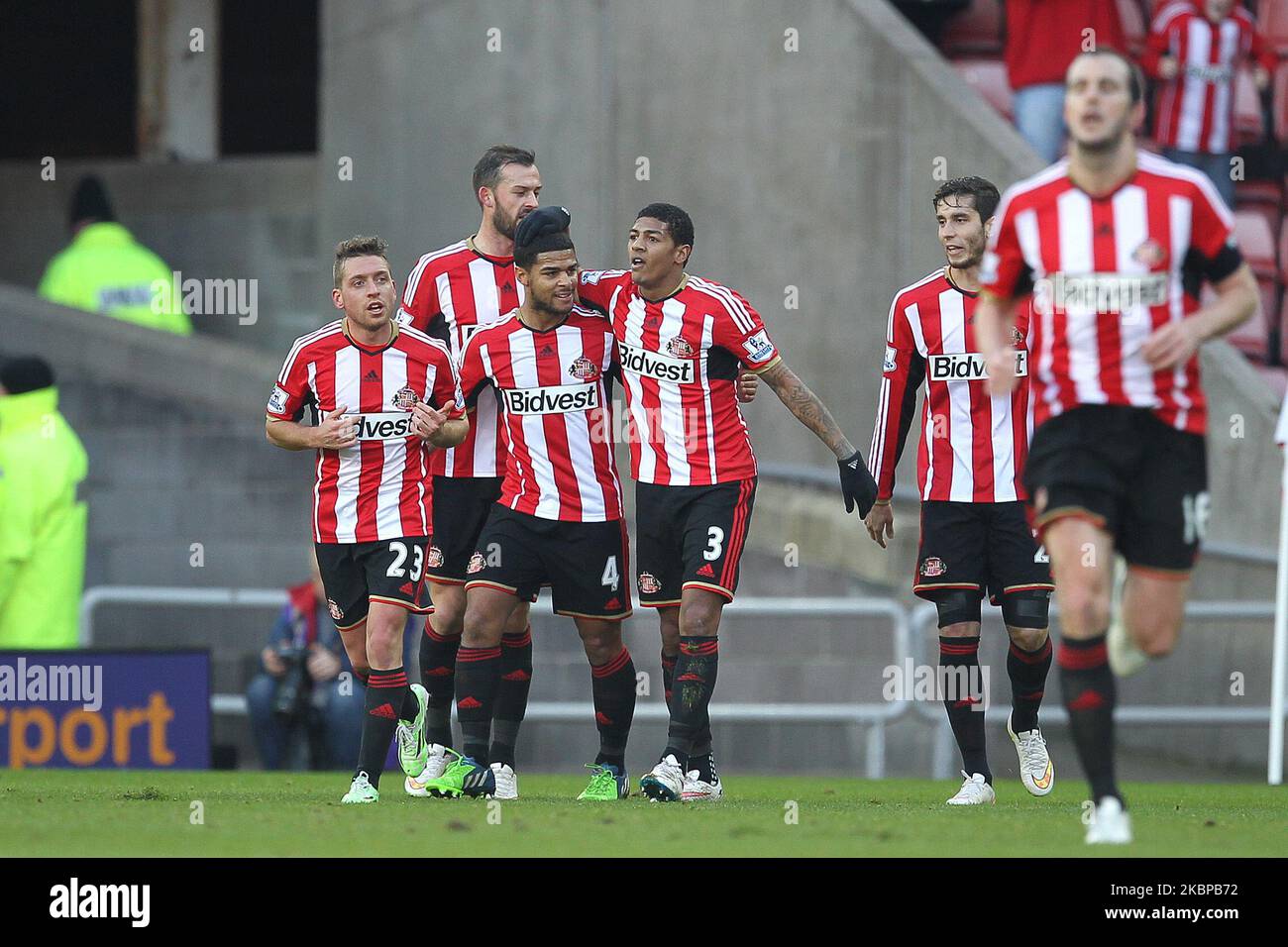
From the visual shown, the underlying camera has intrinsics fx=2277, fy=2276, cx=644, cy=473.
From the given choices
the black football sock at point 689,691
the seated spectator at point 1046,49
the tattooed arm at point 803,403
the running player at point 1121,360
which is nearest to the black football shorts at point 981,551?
the tattooed arm at point 803,403

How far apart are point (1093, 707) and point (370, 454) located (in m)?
3.10

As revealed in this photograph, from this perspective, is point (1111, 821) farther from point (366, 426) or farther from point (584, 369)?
point (366, 426)

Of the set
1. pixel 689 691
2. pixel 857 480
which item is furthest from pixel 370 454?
pixel 857 480

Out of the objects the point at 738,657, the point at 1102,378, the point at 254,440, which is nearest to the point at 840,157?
the point at 738,657

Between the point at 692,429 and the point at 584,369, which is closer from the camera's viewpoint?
the point at 692,429

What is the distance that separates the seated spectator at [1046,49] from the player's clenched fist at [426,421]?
7178mm

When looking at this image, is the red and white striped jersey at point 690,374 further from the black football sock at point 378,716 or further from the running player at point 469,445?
the black football sock at point 378,716

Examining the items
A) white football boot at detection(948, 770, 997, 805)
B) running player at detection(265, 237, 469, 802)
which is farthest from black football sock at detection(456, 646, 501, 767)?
white football boot at detection(948, 770, 997, 805)

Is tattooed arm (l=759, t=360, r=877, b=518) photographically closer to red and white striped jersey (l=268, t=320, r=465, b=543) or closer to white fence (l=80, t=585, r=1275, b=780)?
red and white striped jersey (l=268, t=320, r=465, b=543)

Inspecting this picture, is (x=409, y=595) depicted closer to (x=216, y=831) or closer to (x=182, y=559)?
(x=216, y=831)

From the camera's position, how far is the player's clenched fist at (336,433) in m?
8.18

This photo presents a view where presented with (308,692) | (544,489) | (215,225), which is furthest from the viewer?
(215,225)

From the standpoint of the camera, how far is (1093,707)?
630 centimetres

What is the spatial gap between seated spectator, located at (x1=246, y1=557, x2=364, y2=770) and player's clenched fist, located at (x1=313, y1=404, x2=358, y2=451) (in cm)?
389
